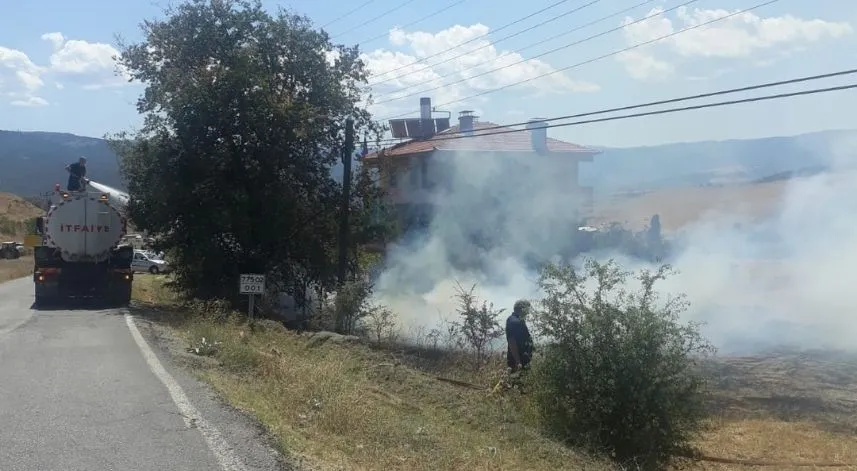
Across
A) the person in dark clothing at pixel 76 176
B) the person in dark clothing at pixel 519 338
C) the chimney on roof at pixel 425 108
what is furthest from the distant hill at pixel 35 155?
the person in dark clothing at pixel 519 338

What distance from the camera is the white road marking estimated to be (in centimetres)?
521

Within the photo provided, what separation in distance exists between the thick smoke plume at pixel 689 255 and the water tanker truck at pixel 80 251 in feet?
25.3

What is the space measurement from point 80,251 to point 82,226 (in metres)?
0.64

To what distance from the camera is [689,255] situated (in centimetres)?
2834

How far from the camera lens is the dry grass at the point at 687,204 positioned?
102 ft

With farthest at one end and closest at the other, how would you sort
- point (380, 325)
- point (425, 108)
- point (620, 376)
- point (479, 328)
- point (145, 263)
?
point (145, 263) → point (425, 108) → point (380, 325) → point (479, 328) → point (620, 376)

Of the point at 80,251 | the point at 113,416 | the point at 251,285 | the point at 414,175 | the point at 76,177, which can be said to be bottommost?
the point at 113,416

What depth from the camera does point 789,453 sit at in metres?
10.3

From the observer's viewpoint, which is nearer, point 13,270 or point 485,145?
point 485,145

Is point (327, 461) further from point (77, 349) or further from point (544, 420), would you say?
point (77, 349)

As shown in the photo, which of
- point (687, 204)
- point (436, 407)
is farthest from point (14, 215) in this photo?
point (436, 407)

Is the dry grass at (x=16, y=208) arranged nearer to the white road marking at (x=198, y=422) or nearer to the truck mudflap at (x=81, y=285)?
the truck mudflap at (x=81, y=285)

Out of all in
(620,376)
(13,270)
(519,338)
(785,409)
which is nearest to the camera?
(620,376)

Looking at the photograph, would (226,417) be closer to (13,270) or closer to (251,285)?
(251,285)
